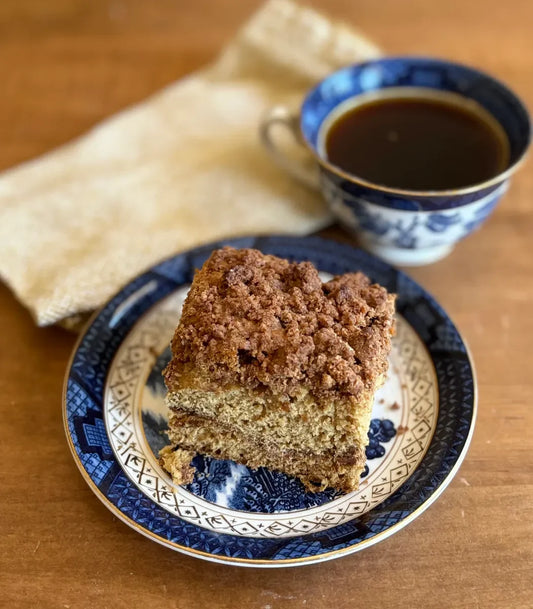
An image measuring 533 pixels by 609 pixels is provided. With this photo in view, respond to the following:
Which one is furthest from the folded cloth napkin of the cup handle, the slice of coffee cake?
the slice of coffee cake

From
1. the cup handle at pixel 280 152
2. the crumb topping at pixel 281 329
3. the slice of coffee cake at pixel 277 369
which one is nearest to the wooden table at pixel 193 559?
the slice of coffee cake at pixel 277 369

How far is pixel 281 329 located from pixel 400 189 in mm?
717

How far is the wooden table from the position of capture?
1521 mm

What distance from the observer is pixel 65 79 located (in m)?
2.98

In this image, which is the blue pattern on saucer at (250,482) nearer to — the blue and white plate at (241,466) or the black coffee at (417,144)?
the blue and white plate at (241,466)

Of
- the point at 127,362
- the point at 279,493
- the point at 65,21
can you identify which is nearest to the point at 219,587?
the point at 279,493

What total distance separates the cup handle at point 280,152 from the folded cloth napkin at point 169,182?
0.22ft

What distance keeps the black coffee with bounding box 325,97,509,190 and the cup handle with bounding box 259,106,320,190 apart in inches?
6.1

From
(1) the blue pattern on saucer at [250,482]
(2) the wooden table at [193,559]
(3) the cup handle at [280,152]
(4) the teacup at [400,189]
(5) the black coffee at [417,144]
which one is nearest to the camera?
(2) the wooden table at [193,559]

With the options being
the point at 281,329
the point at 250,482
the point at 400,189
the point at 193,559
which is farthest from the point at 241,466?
the point at 400,189

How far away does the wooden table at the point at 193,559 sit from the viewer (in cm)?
152

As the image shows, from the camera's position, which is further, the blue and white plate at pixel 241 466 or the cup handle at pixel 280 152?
the cup handle at pixel 280 152

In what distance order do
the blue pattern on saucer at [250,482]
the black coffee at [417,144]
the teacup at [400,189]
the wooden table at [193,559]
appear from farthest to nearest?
the black coffee at [417,144]
the teacup at [400,189]
the blue pattern on saucer at [250,482]
the wooden table at [193,559]

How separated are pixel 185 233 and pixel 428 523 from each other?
4.15 ft
